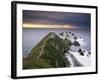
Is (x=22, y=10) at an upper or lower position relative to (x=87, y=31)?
upper

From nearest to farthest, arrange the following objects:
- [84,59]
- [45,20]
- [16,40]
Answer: [16,40]
[45,20]
[84,59]

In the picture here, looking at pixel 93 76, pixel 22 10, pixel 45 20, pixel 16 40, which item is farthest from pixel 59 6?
pixel 93 76

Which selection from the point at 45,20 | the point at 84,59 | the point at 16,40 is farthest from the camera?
the point at 84,59

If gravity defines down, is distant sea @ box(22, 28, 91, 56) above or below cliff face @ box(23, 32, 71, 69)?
above

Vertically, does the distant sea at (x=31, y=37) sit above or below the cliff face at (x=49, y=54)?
above

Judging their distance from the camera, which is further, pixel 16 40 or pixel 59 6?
pixel 59 6

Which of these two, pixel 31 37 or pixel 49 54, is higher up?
pixel 31 37

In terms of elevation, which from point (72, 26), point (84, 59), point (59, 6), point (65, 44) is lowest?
point (84, 59)

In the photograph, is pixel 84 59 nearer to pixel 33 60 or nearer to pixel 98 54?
pixel 98 54
